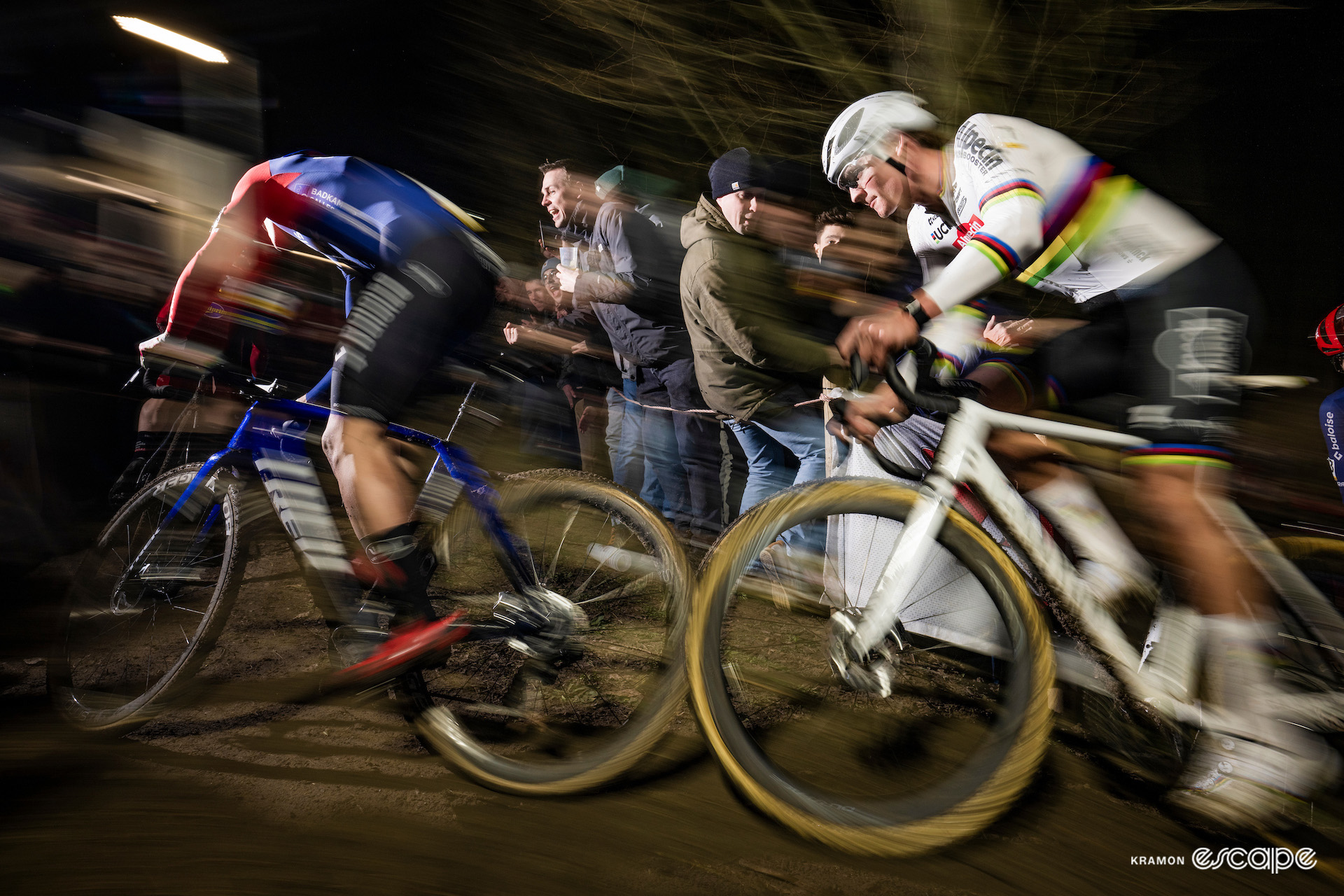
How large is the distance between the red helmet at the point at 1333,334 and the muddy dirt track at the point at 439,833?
2.19 m

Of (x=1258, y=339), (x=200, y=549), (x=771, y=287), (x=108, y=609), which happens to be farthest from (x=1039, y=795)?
(x=108, y=609)

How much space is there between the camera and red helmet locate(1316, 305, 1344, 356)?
2971mm

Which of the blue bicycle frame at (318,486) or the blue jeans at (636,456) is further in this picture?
the blue jeans at (636,456)

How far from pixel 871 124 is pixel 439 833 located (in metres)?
2.15

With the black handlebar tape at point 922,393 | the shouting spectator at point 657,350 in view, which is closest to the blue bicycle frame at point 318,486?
the black handlebar tape at point 922,393

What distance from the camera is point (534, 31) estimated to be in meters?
6.66

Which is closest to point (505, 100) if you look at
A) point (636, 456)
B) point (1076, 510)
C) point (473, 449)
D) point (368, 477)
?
point (636, 456)

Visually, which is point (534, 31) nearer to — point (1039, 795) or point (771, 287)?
point (771, 287)

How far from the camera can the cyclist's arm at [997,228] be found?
1610 mm

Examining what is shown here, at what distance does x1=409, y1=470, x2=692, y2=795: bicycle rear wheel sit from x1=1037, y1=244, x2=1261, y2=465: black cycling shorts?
123 cm

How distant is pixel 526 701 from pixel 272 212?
1585 millimetres

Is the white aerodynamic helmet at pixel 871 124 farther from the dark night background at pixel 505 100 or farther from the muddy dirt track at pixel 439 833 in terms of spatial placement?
the dark night background at pixel 505 100

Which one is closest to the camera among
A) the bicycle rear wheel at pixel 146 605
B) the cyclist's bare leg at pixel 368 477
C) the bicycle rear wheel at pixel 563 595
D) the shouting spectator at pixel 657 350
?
the bicycle rear wheel at pixel 563 595

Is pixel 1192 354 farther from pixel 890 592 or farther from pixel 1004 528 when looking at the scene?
pixel 890 592
